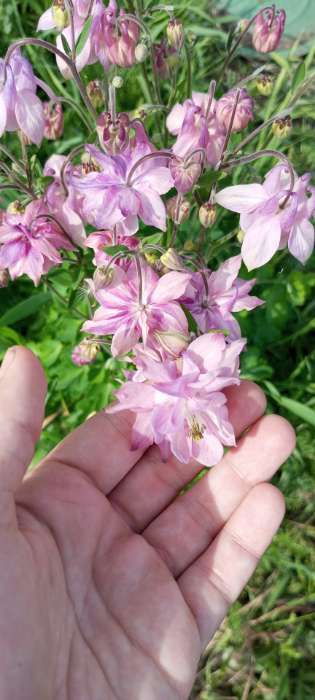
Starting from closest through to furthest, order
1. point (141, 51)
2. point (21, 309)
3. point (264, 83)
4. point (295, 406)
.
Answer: point (141, 51) < point (264, 83) < point (21, 309) < point (295, 406)

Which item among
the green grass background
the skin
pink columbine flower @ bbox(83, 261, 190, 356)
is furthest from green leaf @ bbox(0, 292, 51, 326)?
pink columbine flower @ bbox(83, 261, 190, 356)

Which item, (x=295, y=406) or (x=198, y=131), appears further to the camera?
(x=295, y=406)

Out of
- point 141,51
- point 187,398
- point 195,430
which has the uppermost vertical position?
point 141,51

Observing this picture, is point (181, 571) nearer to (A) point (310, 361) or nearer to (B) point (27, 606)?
(B) point (27, 606)

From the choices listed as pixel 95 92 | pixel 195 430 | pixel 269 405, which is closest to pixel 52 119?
pixel 95 92

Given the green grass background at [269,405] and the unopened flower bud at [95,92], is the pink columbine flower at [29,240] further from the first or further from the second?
the green grass background at [269,405]

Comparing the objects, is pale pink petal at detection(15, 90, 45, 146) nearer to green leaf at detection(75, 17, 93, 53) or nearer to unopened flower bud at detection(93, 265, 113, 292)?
green leaf at detection(75, 17, 93, 53)

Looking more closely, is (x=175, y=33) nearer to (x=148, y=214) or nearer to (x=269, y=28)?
(x=269, y=28)
